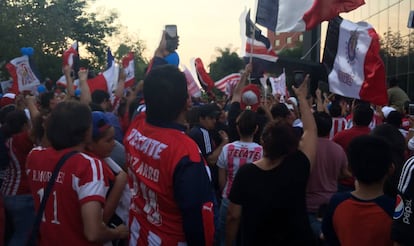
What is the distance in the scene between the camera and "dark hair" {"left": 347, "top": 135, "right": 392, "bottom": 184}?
3334 mm

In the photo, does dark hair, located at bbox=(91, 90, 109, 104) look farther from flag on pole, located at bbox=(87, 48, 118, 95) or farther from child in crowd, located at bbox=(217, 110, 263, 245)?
child in crowd, located at bbox=(217, 110, 263, 245)

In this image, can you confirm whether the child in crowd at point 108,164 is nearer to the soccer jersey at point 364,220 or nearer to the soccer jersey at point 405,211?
the soccer jersey at point 364,220

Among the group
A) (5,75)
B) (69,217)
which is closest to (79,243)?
(69,217)

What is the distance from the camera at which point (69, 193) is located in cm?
333

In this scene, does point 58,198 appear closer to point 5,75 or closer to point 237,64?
point 5,75

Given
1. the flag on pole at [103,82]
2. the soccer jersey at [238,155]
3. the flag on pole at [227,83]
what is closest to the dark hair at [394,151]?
the soccer jersey at [238,155]

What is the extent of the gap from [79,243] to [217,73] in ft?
221

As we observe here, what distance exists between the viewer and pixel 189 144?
3162 millimetres

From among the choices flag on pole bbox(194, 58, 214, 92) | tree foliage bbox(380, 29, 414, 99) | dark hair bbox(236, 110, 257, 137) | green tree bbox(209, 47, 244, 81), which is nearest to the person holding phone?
dark hair bbox(236, 110, 257, 137)

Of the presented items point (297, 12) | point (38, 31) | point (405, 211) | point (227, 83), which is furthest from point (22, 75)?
point (38, 31)

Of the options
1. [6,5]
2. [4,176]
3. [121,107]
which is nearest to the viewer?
[4,176]

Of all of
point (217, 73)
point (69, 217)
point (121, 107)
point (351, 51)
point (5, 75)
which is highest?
point (351, 51)

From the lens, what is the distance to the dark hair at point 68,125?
3.47 meters

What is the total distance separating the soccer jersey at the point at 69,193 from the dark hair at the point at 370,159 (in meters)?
1.55
